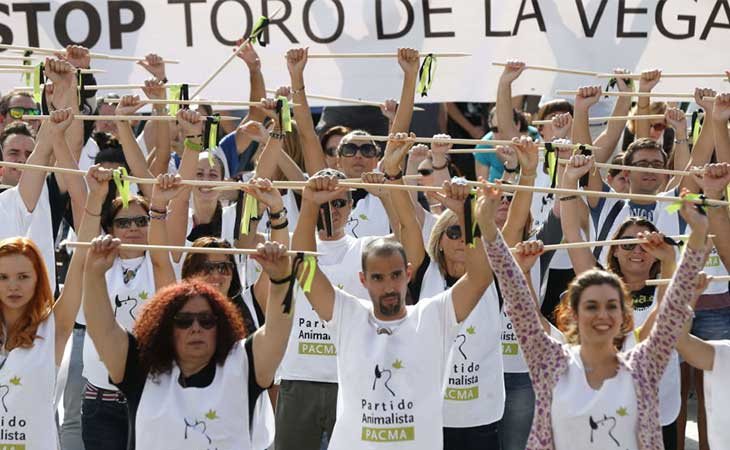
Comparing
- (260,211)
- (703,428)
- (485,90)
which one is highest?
(485,90)

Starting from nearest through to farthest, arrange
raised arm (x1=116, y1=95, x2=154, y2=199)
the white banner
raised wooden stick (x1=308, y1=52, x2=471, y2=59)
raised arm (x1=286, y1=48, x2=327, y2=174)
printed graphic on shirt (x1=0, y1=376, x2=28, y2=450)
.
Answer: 1. printed graphic on shirt (x1=0, y1=376, x2=28, y2=450)
2. raised arm (x1=116, y1=95, x2=154, y2=199)
3. raised arm (x1=286, y1=48, x2=327, y2=174)
4. raised wooden stick (x1=308, y1=52, x2=471, y2=59)
5. the white banner

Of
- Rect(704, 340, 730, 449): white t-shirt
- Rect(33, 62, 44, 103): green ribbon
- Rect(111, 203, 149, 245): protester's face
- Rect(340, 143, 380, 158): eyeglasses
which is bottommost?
Rect(704, 340, 730, 449): white t-shirt

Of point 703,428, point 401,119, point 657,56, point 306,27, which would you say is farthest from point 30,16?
point 703,428

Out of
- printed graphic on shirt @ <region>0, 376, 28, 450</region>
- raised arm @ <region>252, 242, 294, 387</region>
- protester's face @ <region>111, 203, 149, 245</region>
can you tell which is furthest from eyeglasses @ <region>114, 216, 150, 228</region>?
raised arm @ <region>252, 242, 294, 387</region>

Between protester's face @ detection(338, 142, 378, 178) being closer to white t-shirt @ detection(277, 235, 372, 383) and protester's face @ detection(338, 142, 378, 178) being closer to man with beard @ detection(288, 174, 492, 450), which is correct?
white t-shirt @ detection(277, 235, 372, 383)

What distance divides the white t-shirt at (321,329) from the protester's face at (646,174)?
1.80 metres

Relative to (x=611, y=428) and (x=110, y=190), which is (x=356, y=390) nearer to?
(x=611, y=428)

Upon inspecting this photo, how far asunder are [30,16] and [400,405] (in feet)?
14.3

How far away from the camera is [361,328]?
21.2 feet

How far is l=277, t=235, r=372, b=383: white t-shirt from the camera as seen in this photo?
297 inches

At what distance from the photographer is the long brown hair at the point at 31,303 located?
6.30 m

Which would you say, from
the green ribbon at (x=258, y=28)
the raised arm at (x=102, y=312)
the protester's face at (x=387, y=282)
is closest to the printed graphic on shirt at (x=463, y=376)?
the protester's face at (x=387, y=282)

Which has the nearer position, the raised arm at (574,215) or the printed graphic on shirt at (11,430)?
the printed graphic on shirt at (11,430)

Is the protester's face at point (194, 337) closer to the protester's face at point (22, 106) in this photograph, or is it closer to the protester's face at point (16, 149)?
the protester's face at point (16, 149)
